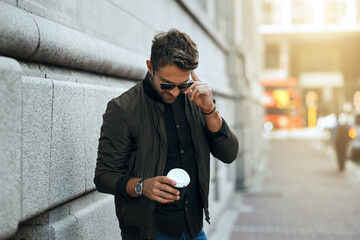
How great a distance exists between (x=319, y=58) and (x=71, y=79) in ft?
156

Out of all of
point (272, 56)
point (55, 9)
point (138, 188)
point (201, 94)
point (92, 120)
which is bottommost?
point (138, 188)

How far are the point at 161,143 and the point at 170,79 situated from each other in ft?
0.93

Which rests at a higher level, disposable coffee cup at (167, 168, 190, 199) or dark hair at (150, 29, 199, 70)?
dark hair at (150, 29, 199, 70)

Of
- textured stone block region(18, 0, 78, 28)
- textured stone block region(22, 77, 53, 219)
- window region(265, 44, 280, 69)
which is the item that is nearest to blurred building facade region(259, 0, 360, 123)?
window region(265, 44, 280, 69)

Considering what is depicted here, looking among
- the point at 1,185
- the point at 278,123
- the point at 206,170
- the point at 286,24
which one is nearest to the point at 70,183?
the point at 206,170

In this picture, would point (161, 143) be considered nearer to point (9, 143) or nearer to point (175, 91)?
point (175, 91)

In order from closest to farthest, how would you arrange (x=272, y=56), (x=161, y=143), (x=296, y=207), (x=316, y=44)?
(x=161, y=143) < (x=296, y=207) < (x=316, y=44) < (x=272, y=56)

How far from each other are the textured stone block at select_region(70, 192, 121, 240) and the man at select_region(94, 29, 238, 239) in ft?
1.73

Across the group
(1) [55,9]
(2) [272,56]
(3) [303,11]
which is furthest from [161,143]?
(2) [272,56]

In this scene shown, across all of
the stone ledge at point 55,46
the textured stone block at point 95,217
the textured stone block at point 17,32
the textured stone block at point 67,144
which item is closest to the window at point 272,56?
the stone ledge at point 55,46

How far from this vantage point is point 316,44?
4825cm

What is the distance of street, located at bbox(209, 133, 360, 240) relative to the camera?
283 inches

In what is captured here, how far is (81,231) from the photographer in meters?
2.79

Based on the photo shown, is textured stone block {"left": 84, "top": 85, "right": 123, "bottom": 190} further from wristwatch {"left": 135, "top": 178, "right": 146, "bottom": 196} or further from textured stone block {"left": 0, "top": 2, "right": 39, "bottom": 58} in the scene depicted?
wristwatch {"left": 135, "top": 178, "right": 146, "bottom": 196}
